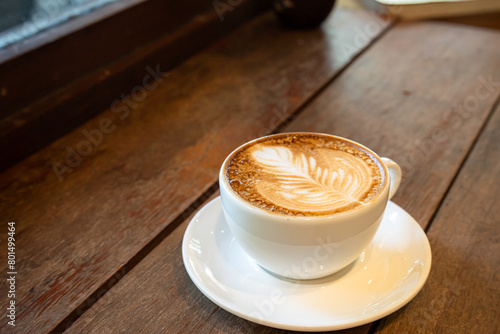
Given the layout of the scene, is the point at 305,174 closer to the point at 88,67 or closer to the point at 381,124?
the point at 381,124

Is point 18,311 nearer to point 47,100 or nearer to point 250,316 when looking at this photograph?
point 250,316

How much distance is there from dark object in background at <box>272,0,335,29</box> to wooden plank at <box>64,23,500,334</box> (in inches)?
6.4

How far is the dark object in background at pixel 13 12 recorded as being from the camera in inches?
37.0

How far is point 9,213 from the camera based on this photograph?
27.5 inches

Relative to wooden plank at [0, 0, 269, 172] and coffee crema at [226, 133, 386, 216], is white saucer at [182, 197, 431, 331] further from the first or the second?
wooden plank at [0, 0, 269, 172]

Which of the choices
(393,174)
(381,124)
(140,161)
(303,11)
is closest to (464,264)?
(393,174)

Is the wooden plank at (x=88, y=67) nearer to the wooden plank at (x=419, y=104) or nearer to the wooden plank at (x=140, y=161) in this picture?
the wooden plank at (x=140, y=161)

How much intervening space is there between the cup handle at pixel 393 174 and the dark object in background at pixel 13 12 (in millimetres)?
726

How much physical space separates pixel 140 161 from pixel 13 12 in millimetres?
429

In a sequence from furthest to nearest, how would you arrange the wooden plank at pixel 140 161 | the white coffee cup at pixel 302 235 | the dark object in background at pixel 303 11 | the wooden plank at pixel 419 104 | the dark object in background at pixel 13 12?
the dark object in background at pixel 303 11, the dark object in background at pixel 13 12, the wooden plank at pixel 419 104, the wooden plank at pixel 140 161, the white coffee cup at pixel 302 235

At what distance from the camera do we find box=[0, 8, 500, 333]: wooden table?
532 millimetres

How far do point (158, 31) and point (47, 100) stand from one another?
1.09ft

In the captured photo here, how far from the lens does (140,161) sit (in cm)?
80

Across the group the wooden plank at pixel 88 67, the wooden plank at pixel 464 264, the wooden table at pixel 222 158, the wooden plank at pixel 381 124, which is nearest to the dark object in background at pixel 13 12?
the wooden plank at pixel 88 67
